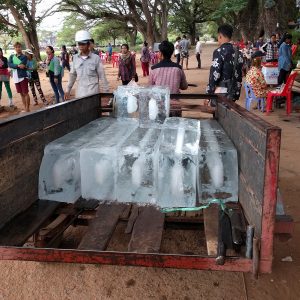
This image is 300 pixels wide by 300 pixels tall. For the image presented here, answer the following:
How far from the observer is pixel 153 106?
3.26 metres

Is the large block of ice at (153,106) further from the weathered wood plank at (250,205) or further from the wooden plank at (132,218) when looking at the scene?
the weathered wood plank at (250,205)

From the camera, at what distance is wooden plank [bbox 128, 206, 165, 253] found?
198 centimetres

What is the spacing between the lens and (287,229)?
1877mm

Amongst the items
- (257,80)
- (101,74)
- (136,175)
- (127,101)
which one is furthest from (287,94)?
(136,175)

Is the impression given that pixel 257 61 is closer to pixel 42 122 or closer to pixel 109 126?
pixel 109 126

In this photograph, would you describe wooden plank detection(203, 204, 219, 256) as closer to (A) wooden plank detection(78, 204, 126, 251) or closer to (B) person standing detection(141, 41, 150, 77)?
(A) wooden plank detection(78, 204, 126, 251)

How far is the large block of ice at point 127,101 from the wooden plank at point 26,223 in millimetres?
1447

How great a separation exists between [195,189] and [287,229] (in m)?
0.56

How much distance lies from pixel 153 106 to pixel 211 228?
1.46 metres

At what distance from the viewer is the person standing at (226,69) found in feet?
14.8

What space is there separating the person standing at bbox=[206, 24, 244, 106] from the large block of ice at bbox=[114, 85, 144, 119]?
5.00 feet

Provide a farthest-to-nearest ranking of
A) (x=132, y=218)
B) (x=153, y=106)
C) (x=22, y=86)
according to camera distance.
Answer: (x=22, y=86), (x=153, y=106), (x=132, y=218)

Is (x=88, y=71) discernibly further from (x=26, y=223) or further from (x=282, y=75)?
(x=282, y=75)

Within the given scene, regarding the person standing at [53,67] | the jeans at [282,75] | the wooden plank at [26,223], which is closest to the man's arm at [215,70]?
the wooden plank at [26,223]
